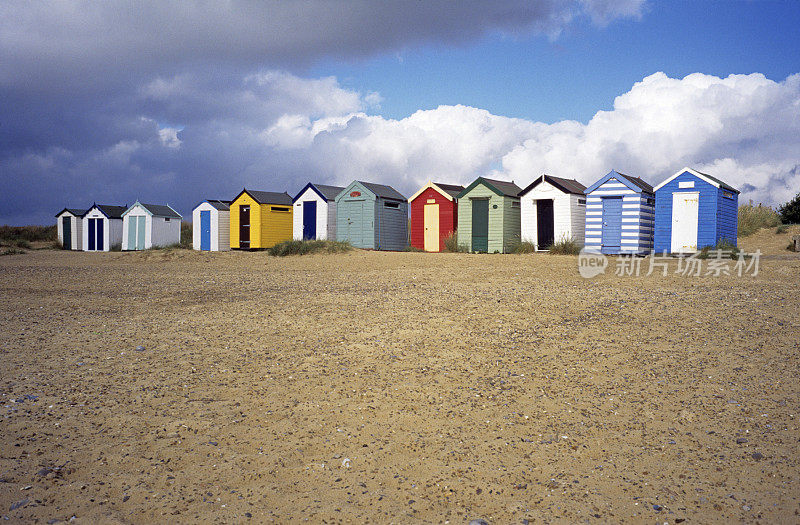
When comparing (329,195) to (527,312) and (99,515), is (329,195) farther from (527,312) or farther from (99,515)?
(99,515)

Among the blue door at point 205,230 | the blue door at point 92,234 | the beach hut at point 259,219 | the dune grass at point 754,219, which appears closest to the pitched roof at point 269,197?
the beach hut at point 259,219

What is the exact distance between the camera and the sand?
388 cm

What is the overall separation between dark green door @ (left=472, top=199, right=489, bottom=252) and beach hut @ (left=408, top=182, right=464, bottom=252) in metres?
1.21

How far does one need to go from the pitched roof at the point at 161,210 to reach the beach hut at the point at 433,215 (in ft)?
50.1

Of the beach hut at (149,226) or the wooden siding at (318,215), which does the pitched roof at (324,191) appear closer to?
the wooden siding at (318,215)

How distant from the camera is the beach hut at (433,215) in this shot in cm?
2427

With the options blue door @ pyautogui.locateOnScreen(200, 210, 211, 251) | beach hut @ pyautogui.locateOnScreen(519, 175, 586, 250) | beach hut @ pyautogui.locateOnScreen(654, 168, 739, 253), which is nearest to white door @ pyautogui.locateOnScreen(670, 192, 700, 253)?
beach hut @ pyautogui.locateOnScreen(654, 168, 739, 253)

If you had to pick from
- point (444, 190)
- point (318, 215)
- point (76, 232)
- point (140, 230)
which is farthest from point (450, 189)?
point (76, 232)

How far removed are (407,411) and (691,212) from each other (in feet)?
54.6

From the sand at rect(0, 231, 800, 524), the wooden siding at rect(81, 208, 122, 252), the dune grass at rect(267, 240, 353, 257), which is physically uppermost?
the wooden siding at rect(81, 208, 122, 252)

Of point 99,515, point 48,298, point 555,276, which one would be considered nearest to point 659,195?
point 555,276

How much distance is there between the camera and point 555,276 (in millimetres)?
13125

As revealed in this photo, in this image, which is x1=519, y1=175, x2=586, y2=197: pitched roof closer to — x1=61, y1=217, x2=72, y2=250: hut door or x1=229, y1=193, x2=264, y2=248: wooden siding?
x1=229, y1=193, x2=264, y2=248: wooden siding

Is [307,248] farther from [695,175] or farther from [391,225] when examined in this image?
[695,175]
